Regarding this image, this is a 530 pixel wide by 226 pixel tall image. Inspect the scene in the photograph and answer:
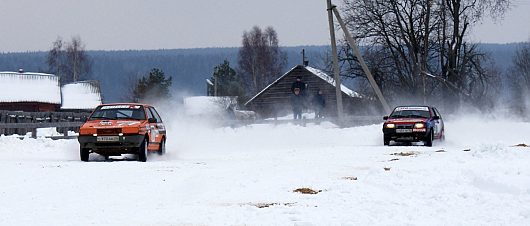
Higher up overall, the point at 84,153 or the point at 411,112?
the point at 411,112

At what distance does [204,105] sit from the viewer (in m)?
96.0

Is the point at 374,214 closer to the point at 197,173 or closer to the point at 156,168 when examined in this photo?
the point at 197,173

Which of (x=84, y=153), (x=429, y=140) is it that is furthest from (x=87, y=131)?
(x=429, y=140)

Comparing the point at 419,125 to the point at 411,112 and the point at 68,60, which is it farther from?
the point at 68,60

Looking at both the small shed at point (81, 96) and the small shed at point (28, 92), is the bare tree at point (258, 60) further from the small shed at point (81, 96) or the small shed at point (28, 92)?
the small shed at point (28, 92)

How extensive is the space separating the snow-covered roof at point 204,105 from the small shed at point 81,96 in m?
15.3

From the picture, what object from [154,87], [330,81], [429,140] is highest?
[154,87]

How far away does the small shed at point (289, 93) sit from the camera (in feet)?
197

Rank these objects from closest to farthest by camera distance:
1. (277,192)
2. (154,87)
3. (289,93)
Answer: (277,192), (289,93), (154,87)

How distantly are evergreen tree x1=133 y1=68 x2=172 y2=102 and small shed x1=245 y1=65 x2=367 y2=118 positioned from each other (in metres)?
33.1

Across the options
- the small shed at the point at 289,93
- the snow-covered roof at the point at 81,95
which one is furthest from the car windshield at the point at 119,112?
the snow-covered roof at the point at 81,95

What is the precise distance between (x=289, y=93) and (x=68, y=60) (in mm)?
44039

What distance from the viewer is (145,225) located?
713 centimetres

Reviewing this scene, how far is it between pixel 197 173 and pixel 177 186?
206 cm
